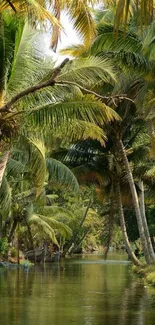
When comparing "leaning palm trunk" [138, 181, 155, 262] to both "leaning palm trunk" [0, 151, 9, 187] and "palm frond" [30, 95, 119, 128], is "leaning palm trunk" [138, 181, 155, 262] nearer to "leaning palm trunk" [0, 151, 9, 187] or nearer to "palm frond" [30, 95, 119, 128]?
"palm frond" [30, 95, 119, 128]

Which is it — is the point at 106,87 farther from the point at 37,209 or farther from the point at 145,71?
the point at 37,209

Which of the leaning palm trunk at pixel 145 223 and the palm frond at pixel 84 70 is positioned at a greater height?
the palm frond at pixel 84 70

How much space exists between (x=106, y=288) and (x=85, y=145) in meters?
6.48

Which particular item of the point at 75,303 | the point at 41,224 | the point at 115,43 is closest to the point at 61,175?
the point at 75,303

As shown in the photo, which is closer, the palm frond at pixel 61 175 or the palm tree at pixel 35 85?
the palm tree at pixel 35 85

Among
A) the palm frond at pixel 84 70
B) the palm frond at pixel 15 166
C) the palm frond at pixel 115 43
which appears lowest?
the palm frond at pixel 15 166

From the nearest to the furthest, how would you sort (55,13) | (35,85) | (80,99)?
(55,13) < (35,85) < (80,99)

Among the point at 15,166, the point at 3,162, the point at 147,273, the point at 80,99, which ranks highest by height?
the point at 80,99

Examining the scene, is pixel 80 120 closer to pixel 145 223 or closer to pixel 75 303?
pixel 75 303

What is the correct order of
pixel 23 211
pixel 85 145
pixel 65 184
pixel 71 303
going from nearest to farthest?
pixel 71 303 < pixel 65 184 < pixel 85 145 < pixel 23 211

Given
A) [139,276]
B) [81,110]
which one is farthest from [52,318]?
[139,276]

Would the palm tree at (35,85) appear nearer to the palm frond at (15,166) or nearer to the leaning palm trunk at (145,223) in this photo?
the palm frond at (15,166)

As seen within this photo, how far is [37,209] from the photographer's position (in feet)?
111

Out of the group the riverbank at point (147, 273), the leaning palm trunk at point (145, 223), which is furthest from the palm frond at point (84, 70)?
the leaning palm trunk at point (145, 223)
